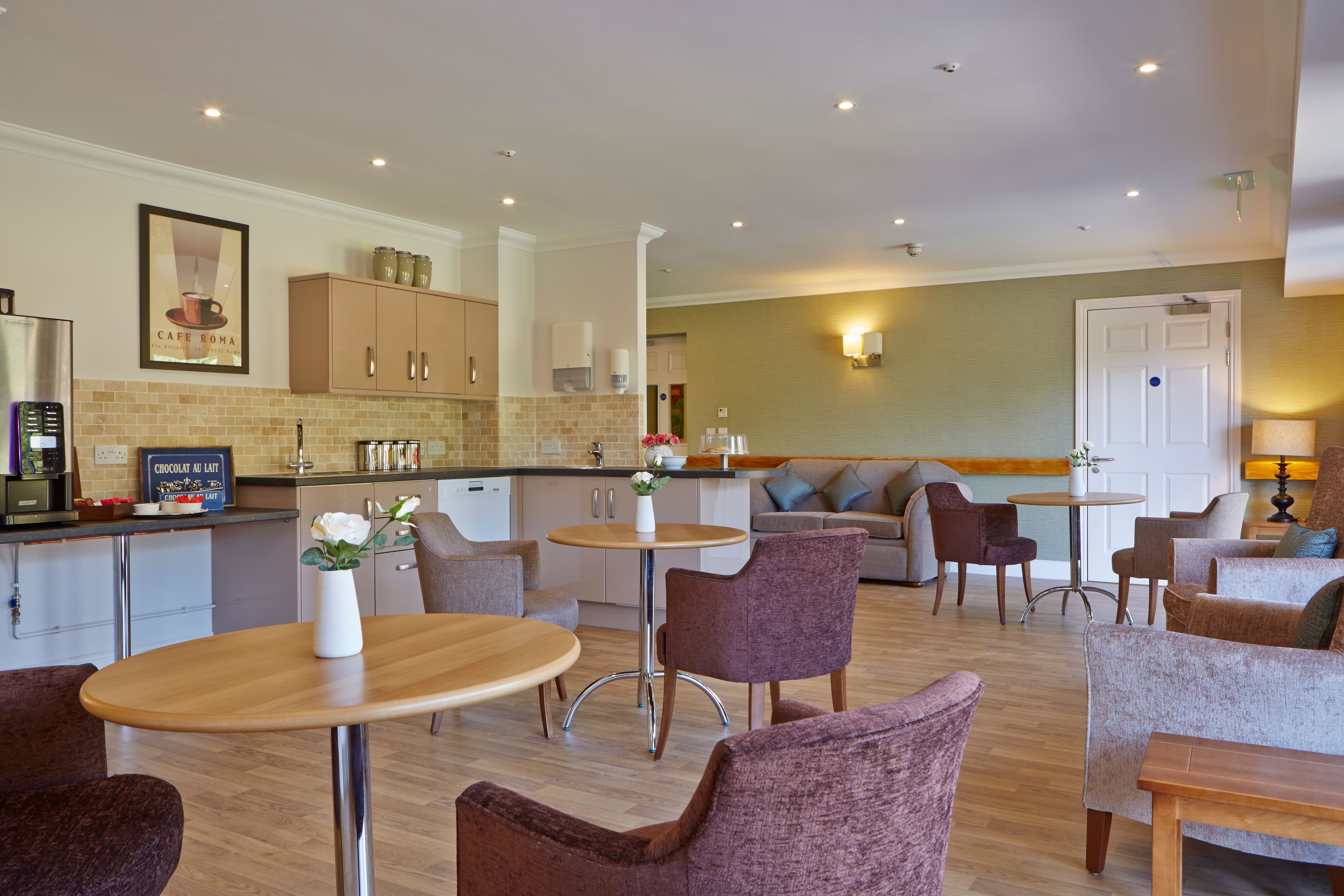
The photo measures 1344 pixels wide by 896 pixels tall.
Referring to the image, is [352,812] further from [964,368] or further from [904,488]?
[964,368]

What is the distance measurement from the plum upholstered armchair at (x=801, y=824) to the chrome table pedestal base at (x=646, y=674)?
2.19m

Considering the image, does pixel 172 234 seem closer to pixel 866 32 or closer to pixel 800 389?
pixel 866 32

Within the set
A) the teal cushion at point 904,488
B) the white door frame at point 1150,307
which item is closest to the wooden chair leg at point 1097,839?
the white door frame at point 1150,307

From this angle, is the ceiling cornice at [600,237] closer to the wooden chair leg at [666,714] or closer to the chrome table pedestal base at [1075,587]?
the chrome table pedestal base at [1075,587]

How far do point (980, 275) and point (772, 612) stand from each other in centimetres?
576

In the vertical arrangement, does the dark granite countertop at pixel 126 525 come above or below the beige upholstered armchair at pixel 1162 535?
above

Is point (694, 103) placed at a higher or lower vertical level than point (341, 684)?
higher

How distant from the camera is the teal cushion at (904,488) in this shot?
7.54 meters

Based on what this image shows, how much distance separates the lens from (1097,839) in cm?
237

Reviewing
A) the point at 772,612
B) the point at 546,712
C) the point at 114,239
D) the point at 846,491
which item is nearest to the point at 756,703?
the point at 772,612

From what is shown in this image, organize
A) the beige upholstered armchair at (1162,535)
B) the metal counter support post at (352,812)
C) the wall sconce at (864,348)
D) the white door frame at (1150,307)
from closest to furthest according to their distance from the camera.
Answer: the metal counter support post at (352,812) → the beige upholstered armchair at (1162,535) → the white door frame at (1150,307) → the wall sconce at (864,348)

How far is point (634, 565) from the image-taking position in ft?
17.9

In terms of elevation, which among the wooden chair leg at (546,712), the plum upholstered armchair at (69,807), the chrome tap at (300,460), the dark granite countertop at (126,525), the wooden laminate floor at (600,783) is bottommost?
the wooden laminate floor at (600,783)

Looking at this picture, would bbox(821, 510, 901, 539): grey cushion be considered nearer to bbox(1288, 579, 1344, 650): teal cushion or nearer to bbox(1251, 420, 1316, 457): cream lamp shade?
bbox(1251, 420, 1316, 457): cream lamp shade
